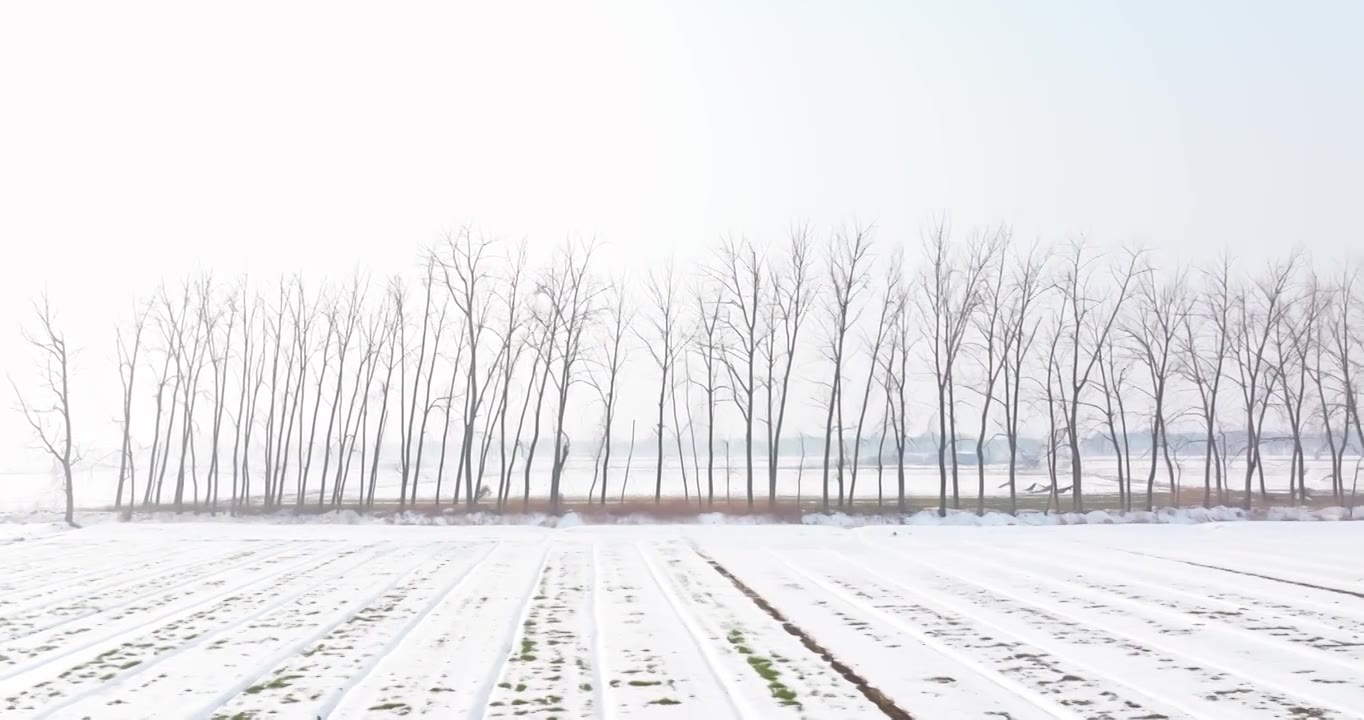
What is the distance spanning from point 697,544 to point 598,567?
627cm

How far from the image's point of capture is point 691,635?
905 cm

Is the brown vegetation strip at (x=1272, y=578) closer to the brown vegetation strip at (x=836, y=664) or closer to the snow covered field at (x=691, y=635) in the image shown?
the snow covered field at (x=691, y=635)

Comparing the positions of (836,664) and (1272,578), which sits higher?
(1272,578)

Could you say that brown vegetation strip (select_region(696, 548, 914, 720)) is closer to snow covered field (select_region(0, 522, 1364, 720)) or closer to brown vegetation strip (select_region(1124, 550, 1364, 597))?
snow covered field (select_region(0, 522, 1364, 720))

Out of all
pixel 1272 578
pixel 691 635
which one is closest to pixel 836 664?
pixel 691 635

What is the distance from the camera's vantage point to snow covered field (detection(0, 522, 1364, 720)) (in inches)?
250

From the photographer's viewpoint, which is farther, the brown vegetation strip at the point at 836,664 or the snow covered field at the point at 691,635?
the snow covered field at the point at 691,635

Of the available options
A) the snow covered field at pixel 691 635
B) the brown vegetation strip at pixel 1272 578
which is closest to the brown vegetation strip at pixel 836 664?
the snow covered field at pixel 691 635

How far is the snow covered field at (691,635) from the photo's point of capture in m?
6.35

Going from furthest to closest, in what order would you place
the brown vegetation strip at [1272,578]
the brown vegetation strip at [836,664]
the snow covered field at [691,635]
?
A: 1. the brown vegetation strip at [1272,578]
2. the snow covered field at [691,635]
3. the brown vegetation strip at [836,664]

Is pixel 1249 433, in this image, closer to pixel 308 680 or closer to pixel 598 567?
pixel 598 567

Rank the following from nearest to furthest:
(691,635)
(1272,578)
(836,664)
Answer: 1. (836,664)
2. (691,635)
3. (1272,578)

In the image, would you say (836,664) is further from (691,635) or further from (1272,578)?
(1272,578)

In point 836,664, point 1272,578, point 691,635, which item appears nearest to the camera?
point 836,664
